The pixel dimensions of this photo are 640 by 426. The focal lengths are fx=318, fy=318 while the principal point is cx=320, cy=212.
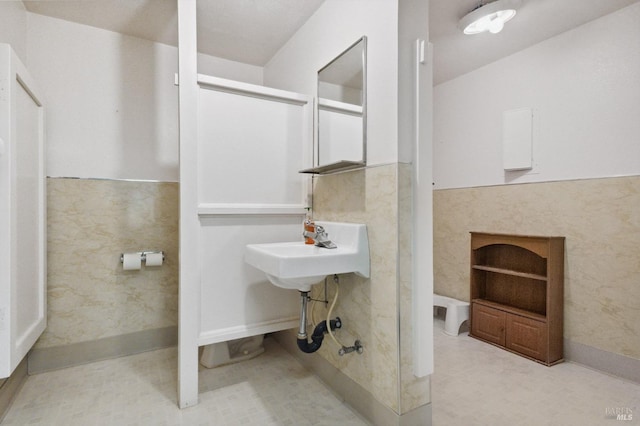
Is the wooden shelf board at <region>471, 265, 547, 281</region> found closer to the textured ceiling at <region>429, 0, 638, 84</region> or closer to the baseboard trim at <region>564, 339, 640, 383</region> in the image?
the baseboard trim at <region>564, 339, 640, 383</region>

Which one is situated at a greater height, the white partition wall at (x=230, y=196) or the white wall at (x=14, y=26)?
the white wall at (x=14, y=26)

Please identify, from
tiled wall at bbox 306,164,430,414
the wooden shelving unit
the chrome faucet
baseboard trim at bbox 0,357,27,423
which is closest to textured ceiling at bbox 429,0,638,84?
tiled wall at bbox 306,164,430,414

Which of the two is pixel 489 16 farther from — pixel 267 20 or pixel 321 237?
pixel 321 237

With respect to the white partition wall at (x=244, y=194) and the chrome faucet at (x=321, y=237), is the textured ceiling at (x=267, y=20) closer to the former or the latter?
the white partition wall at (x=244, y=194)

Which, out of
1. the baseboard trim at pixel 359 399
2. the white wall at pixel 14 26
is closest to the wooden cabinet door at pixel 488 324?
the baseboard trim at pixel 359 399

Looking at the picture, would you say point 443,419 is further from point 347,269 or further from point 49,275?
point 49,275

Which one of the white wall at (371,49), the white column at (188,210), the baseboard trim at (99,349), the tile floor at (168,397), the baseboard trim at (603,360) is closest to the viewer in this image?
the white wall at (371,49)

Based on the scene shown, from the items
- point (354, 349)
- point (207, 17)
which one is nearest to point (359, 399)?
point (354, 349)

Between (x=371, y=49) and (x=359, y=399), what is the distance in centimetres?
191

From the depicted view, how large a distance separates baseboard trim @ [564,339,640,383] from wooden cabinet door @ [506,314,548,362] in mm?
256

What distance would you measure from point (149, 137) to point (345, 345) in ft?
7.22

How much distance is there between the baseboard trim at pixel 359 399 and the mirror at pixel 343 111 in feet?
4.09

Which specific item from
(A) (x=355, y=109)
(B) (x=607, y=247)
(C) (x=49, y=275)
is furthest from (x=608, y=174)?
(C) (x=49, y=275)

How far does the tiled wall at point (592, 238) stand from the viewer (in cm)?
213
